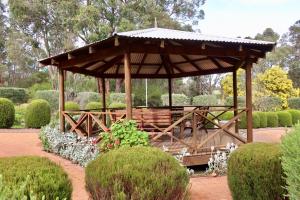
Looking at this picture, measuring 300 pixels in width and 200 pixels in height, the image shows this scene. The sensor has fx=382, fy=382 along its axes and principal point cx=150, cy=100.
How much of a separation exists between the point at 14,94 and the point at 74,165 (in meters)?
17.9

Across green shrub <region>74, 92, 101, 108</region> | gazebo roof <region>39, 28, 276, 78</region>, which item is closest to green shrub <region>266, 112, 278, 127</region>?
gazebo roof <region>39, 28, 276, 78</region>

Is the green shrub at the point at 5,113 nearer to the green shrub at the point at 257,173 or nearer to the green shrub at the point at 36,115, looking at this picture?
the green shrub at the point at 36,115

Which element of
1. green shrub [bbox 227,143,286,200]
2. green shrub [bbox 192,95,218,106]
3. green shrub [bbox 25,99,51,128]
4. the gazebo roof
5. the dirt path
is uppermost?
the gazebo roof

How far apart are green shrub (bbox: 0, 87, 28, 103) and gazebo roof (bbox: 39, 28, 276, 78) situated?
14.0 metres

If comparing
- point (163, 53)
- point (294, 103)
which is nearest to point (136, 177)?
point (163, 53)

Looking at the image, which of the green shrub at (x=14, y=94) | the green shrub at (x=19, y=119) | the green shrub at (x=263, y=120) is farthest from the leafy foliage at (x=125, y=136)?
the green shrub at (x=14, y=94)

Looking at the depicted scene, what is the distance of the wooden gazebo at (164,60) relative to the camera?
27.0 feet

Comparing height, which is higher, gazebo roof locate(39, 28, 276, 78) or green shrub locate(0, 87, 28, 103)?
gazebo roof locate(39, 28, 276, 78)

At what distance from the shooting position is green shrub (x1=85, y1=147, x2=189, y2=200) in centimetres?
398

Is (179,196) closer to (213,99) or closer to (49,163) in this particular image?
(49,163)

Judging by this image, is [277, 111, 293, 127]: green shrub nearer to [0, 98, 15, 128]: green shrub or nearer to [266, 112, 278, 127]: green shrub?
[266, 112, 278, 127]: green shrub

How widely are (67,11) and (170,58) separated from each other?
19.8 m

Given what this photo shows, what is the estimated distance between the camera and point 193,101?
27234 millimetres

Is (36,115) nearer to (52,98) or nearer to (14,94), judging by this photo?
(52,98)
